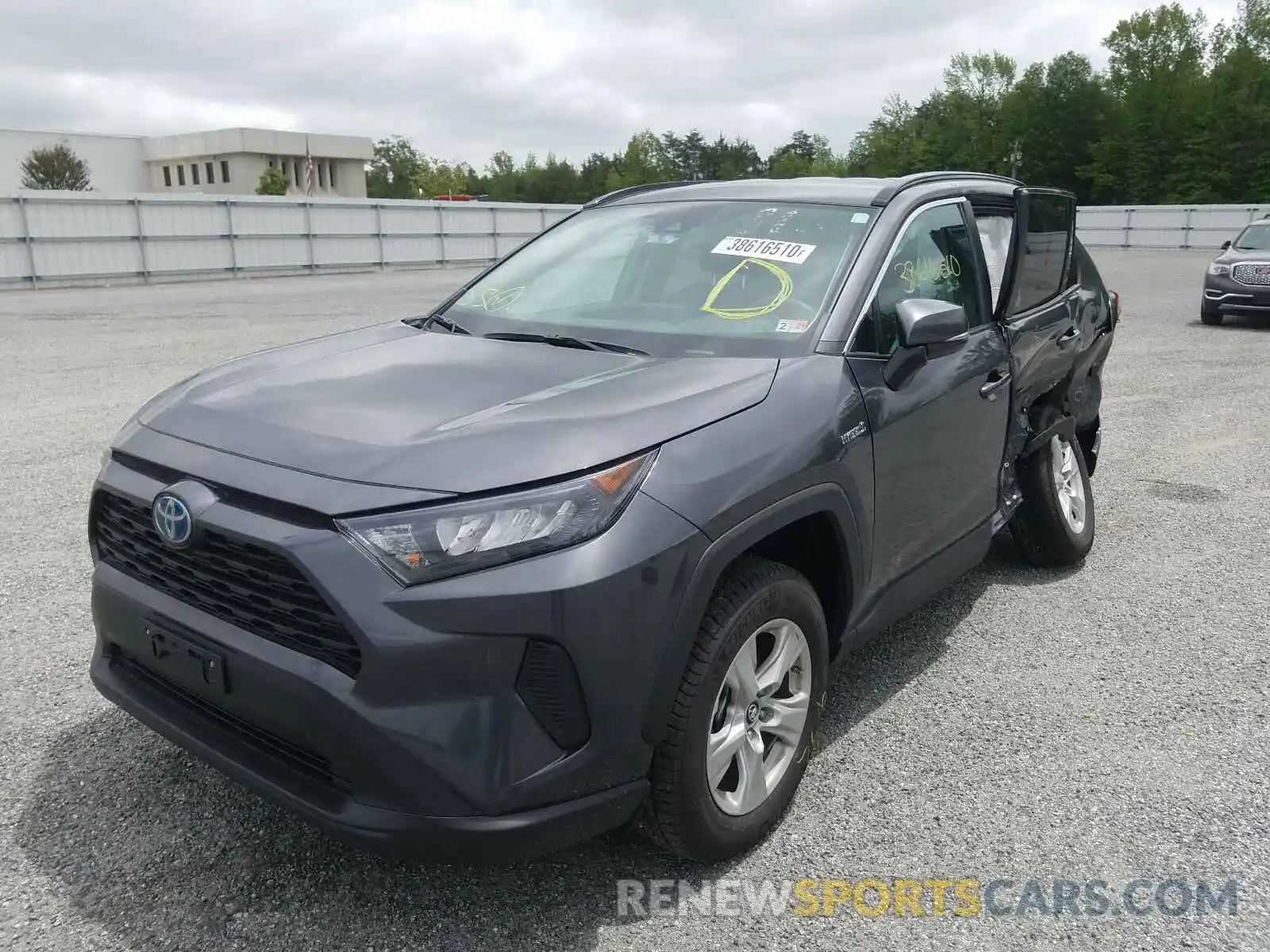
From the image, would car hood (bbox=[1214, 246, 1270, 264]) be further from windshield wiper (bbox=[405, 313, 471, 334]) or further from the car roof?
windshield wiper (bbox=[405, 313, 471, 334])

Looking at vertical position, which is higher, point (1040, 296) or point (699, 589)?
point (1040, 296)

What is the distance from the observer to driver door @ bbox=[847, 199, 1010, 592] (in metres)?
3.14

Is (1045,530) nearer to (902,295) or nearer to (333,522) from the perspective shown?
(902,295)

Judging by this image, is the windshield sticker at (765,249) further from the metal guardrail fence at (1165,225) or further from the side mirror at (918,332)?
the metal guardrail fence at (1165,225)

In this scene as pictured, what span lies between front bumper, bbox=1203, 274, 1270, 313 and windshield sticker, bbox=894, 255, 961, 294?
44.6 ft

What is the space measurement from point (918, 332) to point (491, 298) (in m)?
1.61

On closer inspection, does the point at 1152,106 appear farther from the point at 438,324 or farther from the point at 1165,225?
the point at 438,324

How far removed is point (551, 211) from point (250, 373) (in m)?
31.4

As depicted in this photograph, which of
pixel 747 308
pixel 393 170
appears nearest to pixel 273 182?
pixel 393 170

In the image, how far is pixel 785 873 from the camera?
106 inches

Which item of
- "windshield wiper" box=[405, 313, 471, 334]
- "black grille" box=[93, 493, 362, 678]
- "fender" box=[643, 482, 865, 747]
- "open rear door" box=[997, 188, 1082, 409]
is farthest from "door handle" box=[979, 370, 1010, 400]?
"black grille" box=[93, 493, 362, 678]

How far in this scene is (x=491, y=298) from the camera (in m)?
3.82

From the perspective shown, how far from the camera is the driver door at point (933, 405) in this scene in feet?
10.3

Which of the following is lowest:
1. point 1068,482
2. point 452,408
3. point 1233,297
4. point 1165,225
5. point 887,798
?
point 887,798
